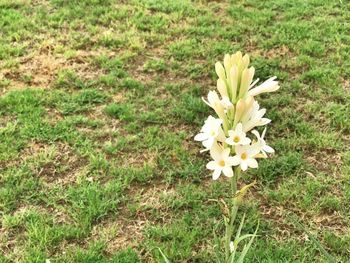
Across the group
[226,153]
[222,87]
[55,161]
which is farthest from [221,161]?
[55,161]

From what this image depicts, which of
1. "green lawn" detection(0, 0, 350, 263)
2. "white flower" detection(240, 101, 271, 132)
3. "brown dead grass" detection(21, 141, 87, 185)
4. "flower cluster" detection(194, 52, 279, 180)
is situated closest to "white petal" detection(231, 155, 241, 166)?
"flower cluster" detection(194, 52, 279, 180)

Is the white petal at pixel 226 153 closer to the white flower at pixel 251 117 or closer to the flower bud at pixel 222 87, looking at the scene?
the white flower at pixel 251 117

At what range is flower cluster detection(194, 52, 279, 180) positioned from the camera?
2014 mm

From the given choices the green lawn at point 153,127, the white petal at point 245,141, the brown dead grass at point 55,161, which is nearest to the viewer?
the white petal at point 245,141

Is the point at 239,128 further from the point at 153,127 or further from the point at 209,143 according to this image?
the point at 153,127

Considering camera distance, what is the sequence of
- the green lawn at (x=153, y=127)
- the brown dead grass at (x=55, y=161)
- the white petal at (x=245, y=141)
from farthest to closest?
the brown dead grass at (x=55, y=161), the green lawn at (x=153, y=127), the white petal at (x=245, y=141)

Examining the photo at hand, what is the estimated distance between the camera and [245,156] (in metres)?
2.06

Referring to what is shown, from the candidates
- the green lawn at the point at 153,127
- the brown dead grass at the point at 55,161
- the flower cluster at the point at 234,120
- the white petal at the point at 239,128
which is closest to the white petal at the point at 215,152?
the flower cluster at the point at 234,120

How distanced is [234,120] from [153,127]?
2.33 meters

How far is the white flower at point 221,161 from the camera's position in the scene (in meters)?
2.04

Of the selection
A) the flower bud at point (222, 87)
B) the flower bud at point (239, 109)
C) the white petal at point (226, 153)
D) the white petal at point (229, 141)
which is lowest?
the white petal at point (226, 153)

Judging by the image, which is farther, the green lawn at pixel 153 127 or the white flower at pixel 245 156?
the green lawn at pixel 153 127

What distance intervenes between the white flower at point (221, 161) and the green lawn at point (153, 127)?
1331mm

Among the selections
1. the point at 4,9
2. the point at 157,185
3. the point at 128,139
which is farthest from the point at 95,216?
the point at 4,9
